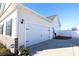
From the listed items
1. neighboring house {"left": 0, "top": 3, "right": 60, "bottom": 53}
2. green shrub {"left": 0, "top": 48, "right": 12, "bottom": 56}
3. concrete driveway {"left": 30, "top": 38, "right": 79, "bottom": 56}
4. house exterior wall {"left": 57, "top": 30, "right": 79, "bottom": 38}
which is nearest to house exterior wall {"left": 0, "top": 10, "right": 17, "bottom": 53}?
neighboring house {"left": 0, "top": 3, "right": 60, "bottom": 53}

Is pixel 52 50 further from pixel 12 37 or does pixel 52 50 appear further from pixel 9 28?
pixel 9 28

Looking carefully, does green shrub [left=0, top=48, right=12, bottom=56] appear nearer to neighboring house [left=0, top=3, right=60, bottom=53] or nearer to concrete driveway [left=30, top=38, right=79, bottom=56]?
neighboring house [left=0, top=3, right=60, bottom=53]

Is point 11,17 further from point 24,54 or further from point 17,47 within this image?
point 24,54

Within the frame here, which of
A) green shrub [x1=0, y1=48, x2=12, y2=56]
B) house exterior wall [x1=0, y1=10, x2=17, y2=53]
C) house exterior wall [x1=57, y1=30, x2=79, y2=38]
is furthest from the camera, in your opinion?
house exterior wall [x1=57, y1=30, x2=79, y2=38]

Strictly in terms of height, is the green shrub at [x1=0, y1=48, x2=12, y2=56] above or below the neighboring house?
below

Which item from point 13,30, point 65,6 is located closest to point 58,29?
point 65,6

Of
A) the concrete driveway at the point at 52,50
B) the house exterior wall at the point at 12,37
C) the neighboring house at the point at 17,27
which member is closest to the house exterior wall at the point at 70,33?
the concrete driveway at the point at 52,50

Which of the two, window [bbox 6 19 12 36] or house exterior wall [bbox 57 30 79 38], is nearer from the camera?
window [bbox 6 19 12 36]

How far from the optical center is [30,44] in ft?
23.8

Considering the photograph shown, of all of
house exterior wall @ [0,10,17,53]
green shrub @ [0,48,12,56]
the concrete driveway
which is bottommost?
the concrete driveway

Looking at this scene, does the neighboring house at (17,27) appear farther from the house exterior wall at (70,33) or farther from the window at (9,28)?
the house exterior wall at (70,33)

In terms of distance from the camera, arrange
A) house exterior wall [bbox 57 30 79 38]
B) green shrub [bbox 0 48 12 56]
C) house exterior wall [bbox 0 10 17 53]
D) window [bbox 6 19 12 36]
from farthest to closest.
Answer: house exterior wall [bbox 57 30 79 38] → window [bbox 6 19 12 36] → house exterior wall [bbox 0 10 17 53] → green shrub [bbox 0 48 12 56]

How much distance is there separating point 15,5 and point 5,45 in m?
2.16

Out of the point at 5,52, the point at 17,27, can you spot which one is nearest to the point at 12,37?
the point at 17,27
